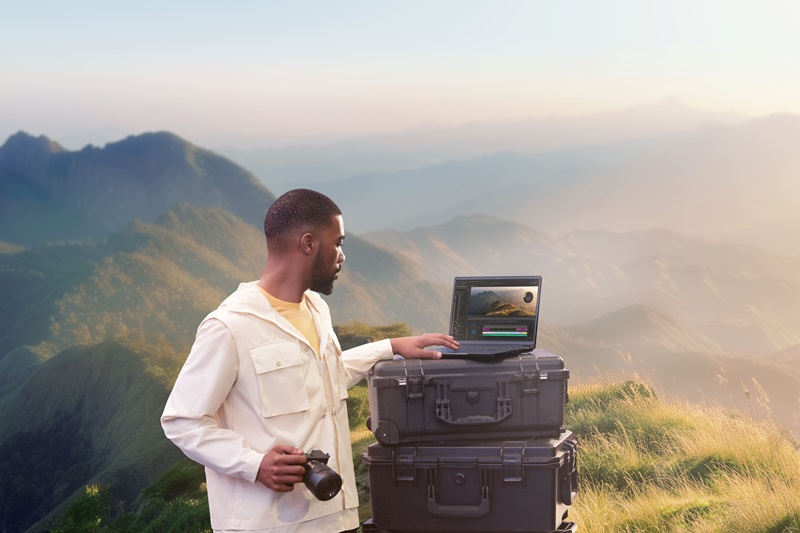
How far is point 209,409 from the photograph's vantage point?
11.5 feet

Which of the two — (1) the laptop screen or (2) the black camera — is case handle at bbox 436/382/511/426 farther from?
(2) the black camera

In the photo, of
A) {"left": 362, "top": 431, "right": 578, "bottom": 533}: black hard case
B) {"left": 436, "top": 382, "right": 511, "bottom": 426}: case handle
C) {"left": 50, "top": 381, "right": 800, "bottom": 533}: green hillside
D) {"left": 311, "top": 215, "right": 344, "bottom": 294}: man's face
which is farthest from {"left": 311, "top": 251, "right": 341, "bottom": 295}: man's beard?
{"left": 50, "top": 381, "right": 800, "bottom": 533}: green hillside

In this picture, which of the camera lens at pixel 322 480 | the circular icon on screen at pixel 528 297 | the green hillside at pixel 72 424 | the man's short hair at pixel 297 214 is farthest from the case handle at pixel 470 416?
the green hillside at pixel 72 424

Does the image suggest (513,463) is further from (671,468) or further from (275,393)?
(671,468)

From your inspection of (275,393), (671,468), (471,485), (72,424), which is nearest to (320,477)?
(275,393)

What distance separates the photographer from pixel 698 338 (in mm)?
136750

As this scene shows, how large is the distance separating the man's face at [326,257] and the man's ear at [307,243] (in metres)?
0.03

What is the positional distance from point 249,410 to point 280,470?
0.34m

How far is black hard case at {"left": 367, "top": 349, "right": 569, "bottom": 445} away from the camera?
4.54m

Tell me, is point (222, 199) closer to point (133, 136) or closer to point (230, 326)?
point (133, 136)

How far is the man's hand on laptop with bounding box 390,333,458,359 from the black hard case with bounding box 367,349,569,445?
0.04 meters

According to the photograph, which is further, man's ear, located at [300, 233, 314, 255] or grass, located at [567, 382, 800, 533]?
grass, located at [567, 382, 800, 533]

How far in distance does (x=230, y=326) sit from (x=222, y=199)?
18320 centimetres

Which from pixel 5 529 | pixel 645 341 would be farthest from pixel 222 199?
pixel 5 529
